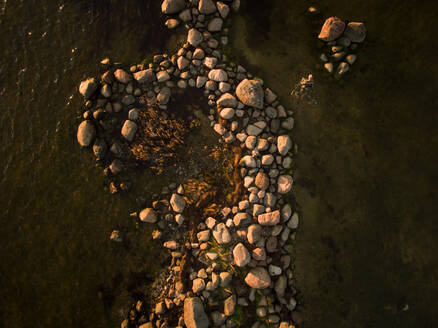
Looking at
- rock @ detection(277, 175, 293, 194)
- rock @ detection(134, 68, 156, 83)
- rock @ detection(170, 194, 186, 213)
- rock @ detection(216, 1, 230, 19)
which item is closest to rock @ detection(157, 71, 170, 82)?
rock @ detection(134, 68, 156, 83)

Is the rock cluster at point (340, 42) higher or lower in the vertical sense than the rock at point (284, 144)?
higher

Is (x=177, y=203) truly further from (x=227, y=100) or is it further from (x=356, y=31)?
(x=356, y=31)

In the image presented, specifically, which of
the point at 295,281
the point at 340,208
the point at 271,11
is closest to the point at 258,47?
the point at 271,11

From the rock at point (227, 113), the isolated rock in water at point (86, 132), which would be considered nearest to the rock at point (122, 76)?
the isolated rock in water at point (86, 132)

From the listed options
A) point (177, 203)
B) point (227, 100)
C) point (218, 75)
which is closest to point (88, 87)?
point (218, 75)

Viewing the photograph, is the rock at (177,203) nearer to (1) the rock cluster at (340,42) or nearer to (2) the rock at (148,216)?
(2) the rock at (148,216)

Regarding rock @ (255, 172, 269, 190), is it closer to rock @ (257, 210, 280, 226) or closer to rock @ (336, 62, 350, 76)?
rock @ (257, 210, 280, 226)
